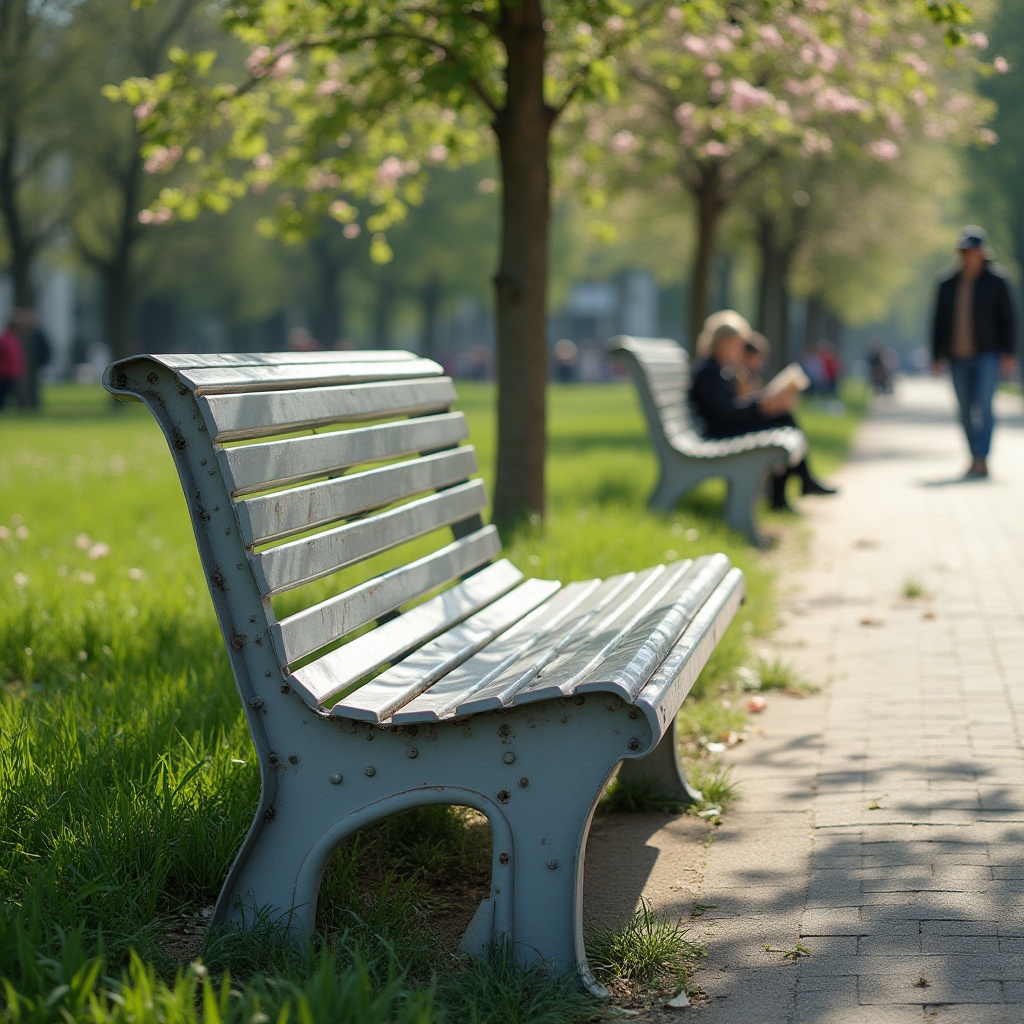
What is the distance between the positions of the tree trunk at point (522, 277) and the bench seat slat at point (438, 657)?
3.79m

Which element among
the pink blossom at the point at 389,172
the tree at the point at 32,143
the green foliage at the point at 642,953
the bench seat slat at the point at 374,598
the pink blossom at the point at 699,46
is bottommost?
the green foliage at the point at 642,953

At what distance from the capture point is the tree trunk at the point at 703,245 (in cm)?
1691

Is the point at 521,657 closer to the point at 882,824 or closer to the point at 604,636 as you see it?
the point at 604,636

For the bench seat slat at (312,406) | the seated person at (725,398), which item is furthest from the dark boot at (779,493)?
the bench seat slat at (312,406)

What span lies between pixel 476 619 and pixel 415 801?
1.16 metres

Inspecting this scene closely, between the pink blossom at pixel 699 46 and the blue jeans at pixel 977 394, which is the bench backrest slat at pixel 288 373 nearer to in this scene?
the pink blossom at pixel 699 46

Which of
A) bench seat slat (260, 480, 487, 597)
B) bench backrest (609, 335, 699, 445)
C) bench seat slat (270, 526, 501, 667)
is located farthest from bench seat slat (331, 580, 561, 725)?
bench backrest (609, 335, 699, 445)

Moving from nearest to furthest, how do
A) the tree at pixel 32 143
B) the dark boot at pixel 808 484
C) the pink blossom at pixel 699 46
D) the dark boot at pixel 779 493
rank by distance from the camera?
the pink blossom at pixel 699 46 < the dark boot at pixel 779 493 < the dark boot at pixel 808 484 < the tree at pixel 32 143

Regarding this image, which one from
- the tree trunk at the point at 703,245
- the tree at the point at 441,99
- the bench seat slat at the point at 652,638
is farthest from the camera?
the tree trunk at the point at 703,245

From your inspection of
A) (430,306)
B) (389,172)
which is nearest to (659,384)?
(389,172)

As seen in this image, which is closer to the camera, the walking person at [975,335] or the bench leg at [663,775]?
the bench leg at [663,775]

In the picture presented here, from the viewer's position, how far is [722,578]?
13.9ft

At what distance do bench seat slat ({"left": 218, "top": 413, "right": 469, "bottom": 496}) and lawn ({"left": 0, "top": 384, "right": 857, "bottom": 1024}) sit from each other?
787 mm

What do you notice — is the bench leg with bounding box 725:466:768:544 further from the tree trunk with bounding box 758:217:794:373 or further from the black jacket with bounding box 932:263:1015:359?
the tree trunk with bounding box 758:217:794:373
